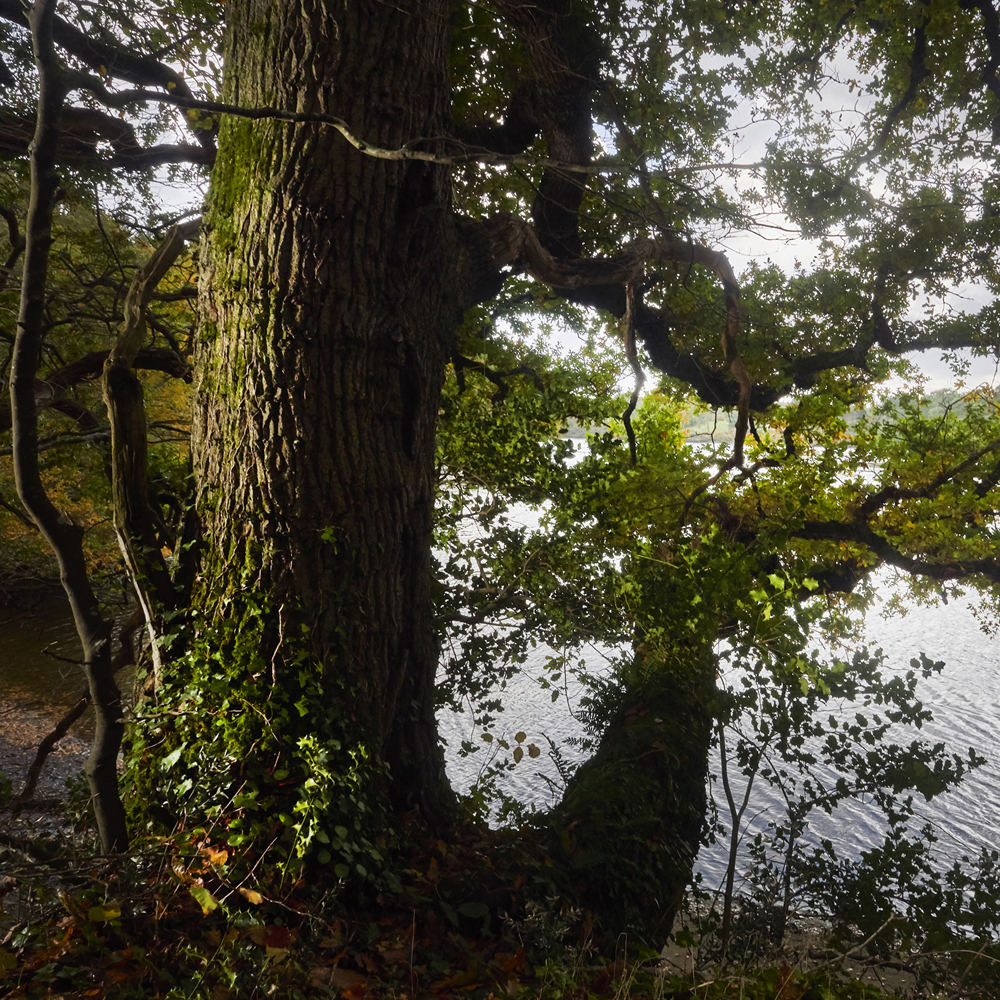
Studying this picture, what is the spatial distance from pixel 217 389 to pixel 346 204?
1.17 metres

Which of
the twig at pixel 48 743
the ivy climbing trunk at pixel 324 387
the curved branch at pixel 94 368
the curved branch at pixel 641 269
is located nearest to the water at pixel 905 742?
the curved branch at pixel 641 269

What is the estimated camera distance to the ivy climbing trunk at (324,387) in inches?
121

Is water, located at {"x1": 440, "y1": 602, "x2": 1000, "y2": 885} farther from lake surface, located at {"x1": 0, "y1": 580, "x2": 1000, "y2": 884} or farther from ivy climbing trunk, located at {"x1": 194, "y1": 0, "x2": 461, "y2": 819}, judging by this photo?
ivy climbing trunk, located at {"x1": 194, "y1": 0, "x2": 461, "y2": 819}

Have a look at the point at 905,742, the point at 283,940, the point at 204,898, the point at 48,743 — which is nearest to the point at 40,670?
the point at 48,743

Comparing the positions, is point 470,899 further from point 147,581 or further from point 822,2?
point 822,2

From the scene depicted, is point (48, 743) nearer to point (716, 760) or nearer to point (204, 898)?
point (204, 898)

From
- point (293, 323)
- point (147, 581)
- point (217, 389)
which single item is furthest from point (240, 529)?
point (293, 323)

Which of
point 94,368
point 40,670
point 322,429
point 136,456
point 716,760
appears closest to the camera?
point 136,456

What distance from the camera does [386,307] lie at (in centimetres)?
347

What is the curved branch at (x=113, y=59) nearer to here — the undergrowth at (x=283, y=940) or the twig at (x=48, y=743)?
the twig at (x=48, y=743)

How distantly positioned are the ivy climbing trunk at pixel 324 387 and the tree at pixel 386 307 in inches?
0.6

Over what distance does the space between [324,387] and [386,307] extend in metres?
0.60

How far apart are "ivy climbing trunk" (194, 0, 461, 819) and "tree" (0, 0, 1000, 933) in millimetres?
14

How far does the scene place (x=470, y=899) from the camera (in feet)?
10.0
